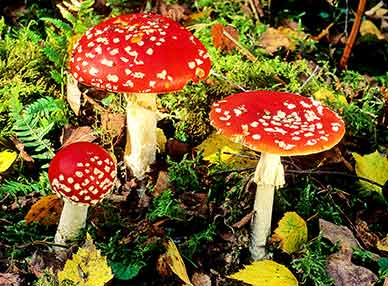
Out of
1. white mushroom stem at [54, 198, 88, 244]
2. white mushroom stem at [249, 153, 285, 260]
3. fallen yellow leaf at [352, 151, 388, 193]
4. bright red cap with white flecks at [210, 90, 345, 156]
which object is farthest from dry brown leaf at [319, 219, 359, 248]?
white mushroom stem at [54, 198, 88, 244]

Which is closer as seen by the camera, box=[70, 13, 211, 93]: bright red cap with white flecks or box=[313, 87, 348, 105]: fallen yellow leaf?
box=[70, 13, 211, 93]: bright red cap with white flecks

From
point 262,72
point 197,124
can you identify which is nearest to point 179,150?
point 197,124

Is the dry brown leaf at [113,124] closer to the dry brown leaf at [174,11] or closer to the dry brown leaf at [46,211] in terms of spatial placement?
the dry brown leaf at [46,211]

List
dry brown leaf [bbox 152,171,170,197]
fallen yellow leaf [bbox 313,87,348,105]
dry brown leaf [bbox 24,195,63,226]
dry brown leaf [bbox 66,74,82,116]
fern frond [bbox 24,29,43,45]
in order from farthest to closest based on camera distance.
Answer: fern frond [bbox 24,29,43,45], fallen yellow leaf [bbox 313,87,348,105], dry brown leaf [bbox 66,74,82,116], dry brown leaf [bbox 152,171,170,197], dry brown leaf [bbox 24,195,63,226]

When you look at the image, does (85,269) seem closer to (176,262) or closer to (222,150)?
(176,262)

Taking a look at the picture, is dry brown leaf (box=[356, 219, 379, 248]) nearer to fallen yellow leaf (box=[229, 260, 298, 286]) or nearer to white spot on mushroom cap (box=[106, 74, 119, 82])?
fallen yellow leaf (box=[229, 260, 298, 286])

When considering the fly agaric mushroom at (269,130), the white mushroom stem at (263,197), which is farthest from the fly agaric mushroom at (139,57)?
the white mushroom stem at (263,197)
